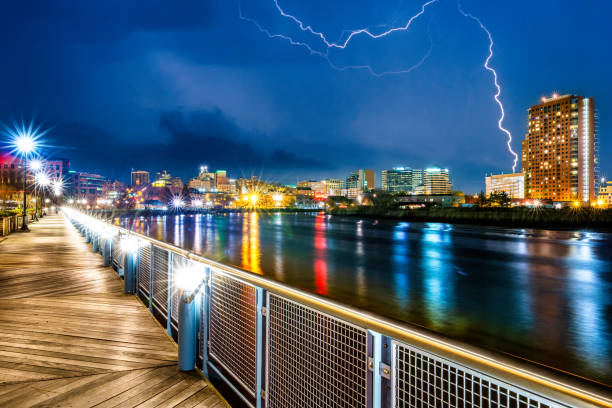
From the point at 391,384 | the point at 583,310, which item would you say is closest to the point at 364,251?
the point at 583,310

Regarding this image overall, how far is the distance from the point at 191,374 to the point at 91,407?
3.03 feet

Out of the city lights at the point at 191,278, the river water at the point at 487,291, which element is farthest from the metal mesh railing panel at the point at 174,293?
the river water at the point at 487,291

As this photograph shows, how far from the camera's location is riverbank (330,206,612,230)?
114 feet

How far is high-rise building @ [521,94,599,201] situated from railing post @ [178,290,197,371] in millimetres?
199189

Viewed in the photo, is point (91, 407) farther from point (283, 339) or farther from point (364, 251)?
point (364, 251)

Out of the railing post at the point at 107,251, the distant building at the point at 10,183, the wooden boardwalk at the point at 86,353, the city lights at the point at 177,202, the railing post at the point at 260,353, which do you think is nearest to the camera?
the railing post at the point at 260,353

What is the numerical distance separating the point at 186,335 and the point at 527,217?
147 ft

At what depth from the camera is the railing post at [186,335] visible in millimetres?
3748

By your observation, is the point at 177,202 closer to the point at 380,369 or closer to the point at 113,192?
the point at 113,192

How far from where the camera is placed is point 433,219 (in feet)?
177

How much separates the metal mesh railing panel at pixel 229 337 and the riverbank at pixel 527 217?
41670 millimetres

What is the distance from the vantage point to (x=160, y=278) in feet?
19.4

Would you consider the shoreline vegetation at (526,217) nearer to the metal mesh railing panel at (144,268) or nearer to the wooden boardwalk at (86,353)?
the metal mesh railing panel at (144,268)

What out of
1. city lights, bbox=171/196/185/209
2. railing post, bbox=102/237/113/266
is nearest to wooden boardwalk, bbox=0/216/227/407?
railing post, bbox=102/237/113/266
